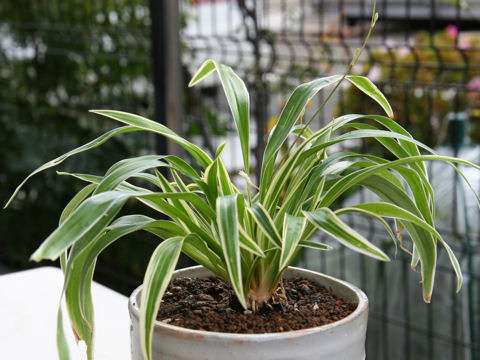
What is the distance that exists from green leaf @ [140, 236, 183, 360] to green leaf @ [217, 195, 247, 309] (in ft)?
0.20

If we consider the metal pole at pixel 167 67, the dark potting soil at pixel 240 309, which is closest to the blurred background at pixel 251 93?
the metal pole at pixel 167 67

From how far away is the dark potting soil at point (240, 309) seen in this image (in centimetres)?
68

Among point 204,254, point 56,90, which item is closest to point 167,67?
point 56,90

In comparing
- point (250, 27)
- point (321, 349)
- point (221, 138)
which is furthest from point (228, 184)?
point (221, 138)

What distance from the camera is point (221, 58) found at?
229 centimetres

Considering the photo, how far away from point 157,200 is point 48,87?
103 inches

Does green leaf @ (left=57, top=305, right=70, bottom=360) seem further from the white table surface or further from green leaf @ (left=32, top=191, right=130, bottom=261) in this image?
the white table surface

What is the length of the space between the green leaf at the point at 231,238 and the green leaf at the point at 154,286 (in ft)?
0.20

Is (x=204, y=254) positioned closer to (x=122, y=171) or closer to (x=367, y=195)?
(x=122, y=171)

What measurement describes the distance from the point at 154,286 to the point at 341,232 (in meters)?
0.17

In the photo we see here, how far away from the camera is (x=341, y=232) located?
2.06 feet

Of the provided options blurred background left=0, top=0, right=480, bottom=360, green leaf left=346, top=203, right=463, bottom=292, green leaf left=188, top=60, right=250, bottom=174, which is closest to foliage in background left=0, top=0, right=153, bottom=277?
blurred background left=0, top=0, right=480, bottom=360

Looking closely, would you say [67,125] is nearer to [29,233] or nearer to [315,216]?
[29,233]

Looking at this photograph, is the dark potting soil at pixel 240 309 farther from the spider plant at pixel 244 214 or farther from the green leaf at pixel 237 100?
the green leaf at pixel 237 100
